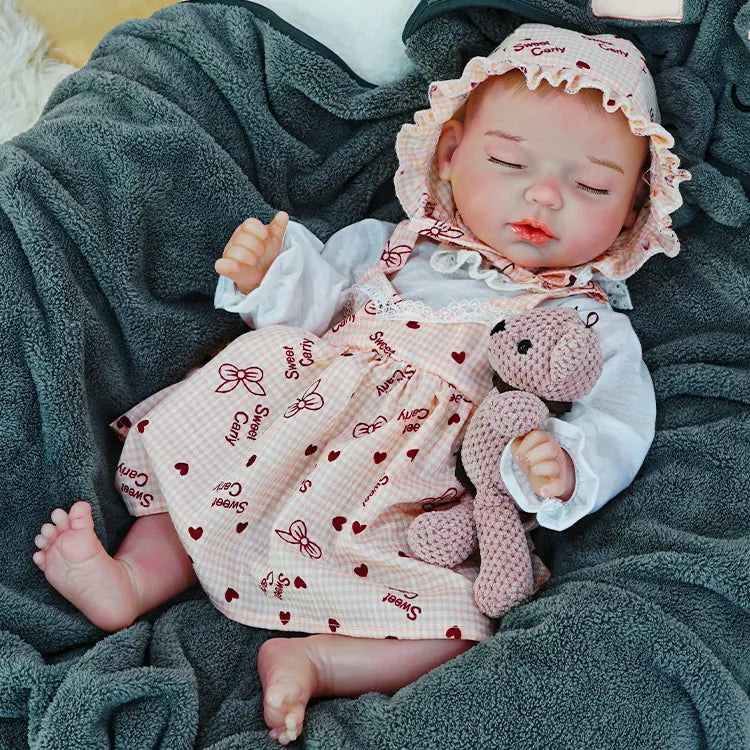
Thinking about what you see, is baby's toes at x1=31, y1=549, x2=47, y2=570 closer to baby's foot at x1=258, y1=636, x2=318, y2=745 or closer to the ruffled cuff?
baby's foot at x1=258, y1=636, x2=318, y2=745

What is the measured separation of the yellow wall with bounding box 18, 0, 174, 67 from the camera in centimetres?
184

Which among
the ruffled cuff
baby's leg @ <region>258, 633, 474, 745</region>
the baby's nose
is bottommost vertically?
baby's leg @ <region>258, 633, 474, 745</region>

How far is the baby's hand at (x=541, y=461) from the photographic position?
3.56 ft

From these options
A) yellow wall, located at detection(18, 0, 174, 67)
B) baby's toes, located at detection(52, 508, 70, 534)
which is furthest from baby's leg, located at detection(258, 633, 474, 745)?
yellow wall, located at detection(18, 0, 174, 67)

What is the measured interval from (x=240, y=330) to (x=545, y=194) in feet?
1.66

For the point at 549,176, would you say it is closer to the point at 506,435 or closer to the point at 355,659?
the point at 506,435

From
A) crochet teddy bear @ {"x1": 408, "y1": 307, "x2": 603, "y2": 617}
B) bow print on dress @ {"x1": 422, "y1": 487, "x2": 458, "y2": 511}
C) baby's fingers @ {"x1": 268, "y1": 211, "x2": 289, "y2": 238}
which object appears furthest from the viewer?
baby's fingers @ {"x1": 268, "y1": 211, "x2": 289, "y2": 238}

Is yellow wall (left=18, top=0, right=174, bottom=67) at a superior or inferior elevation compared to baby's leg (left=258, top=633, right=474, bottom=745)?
superior

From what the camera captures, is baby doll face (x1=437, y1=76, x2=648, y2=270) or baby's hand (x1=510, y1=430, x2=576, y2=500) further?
baby doll face (x1=437, y1=76, x2=648, y2=270)

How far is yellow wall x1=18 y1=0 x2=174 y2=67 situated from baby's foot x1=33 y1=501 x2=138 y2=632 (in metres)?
1.07

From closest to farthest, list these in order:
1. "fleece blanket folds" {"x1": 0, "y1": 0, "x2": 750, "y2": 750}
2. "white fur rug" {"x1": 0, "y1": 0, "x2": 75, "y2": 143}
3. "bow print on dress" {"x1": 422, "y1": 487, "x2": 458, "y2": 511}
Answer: "fleece blanket folds" {"x1": 0, "y1": 0, "x2": 750, "y2": 750} → "bow print on dress" {"x1": 422, "y1": 487, "x2": 458, "y2": 511} → "white fur rug" {"x1": 0, "y1": 0, "x2": 75, "y2": 143}

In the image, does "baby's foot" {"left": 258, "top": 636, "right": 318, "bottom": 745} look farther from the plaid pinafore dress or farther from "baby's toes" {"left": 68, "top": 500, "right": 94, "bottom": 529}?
"baby's toes" {"left": 68, "top": 500, "right": 94, "bottom": 529}

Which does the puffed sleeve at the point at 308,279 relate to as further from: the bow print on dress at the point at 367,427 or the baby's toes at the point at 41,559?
the baby's toes at the point at 41,559

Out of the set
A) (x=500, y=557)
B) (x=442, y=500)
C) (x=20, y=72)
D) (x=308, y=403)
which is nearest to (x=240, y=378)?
(x=308, y=403)
